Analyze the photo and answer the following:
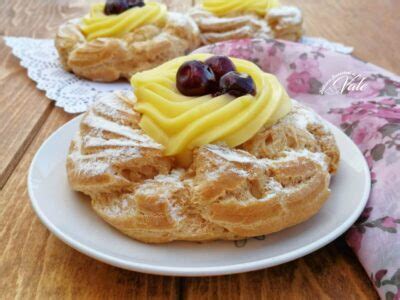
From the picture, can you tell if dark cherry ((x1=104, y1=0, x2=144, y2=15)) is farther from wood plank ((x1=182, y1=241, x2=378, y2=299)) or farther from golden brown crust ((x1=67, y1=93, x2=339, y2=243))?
wood plank ((x1=182, y1=241, x2=378, y2=299))

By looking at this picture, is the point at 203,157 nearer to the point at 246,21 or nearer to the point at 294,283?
the point at 294,283

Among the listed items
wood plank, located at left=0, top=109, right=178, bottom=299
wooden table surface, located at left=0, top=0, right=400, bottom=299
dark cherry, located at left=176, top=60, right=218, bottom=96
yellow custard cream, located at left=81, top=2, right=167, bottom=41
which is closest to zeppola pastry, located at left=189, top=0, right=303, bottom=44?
yellow custard cream, located at left=81, top=2, right=167, bottom=41

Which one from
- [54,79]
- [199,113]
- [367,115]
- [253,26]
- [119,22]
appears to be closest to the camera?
[199,113]

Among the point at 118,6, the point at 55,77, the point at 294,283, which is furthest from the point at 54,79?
the point at 294,283

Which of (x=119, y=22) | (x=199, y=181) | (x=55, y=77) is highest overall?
(x=199, y=181)

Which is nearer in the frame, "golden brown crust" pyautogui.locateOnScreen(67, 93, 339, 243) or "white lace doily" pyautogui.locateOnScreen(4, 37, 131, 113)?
"golden brown crust" pyautogui.locateOnScreen(67, 93, 339, 243)

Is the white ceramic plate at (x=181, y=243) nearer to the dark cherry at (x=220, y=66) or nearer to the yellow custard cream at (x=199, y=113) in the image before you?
the yellow custard cream at (x=199, y=113)
